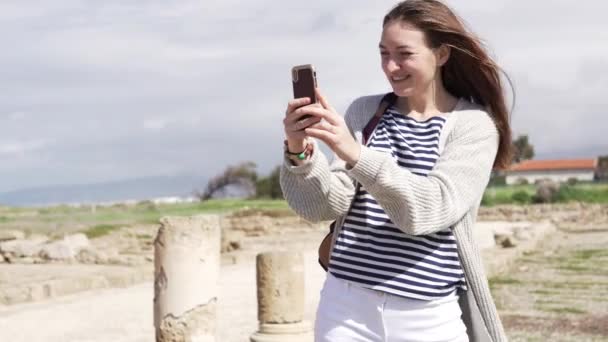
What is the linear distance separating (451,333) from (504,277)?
14.1 m

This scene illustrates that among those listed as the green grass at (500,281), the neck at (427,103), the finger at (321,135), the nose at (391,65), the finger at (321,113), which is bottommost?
the green grass at (500,281)

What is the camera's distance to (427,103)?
3021 millimetres

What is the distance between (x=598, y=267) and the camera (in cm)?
1766

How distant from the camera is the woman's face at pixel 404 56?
9.46 ft

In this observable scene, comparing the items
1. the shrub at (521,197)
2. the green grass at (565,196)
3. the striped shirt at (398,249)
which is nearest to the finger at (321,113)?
the striped shirt at (398,249)

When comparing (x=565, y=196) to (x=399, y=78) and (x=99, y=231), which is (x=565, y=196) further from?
(x=399, y=78)

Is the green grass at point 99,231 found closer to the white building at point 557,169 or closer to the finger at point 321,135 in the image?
the finger at point 321,135

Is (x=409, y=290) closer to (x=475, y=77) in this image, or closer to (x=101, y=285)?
(x=475, y=77)

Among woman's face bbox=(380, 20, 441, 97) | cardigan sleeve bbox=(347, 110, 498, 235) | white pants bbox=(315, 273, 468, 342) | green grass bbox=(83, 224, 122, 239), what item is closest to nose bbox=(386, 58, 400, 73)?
woman's face bbox=(380, 20, 441, 97)

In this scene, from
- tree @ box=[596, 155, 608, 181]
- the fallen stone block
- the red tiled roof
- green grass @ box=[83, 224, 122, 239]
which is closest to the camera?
the fallen stone block

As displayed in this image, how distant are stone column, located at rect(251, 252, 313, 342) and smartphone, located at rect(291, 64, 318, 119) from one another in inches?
255

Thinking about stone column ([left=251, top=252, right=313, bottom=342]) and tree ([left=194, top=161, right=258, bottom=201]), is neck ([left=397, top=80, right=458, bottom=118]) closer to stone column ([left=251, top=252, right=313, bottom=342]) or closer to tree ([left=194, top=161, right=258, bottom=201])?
stone column ([left=251, top=252, right=313, bottom=342])

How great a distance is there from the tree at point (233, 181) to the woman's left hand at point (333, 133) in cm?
6154

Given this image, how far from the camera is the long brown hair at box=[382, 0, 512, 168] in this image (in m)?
2.92
